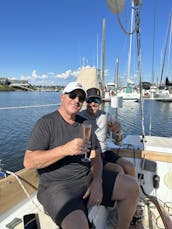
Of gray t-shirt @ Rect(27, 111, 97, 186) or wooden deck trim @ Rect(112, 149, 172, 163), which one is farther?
wooden deck trim @ Rect(112, 149, 172, 163)

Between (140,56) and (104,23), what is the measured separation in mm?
2183

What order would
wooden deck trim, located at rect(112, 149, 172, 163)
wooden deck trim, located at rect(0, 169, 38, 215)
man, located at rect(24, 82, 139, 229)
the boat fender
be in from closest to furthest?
man, located at rect(24, 82, 139, 229), wooden deck trim, located at rect(0, 169, 38, 215), wooden deck trim, located at rect(112, 149, 172, 163), the boat fender

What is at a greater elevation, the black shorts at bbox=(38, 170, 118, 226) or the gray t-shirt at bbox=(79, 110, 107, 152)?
the gray t-shirt at bbox=(79, 110, 107, 152)

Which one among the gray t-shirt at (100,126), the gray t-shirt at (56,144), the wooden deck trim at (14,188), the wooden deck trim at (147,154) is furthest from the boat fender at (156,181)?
the wooden deck trim at (14,188)

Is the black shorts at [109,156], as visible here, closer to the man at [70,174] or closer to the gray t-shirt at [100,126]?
the gray t-shirt at [100,126]

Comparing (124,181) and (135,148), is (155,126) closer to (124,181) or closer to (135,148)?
(135,148)

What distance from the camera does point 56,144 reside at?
5.13 feet

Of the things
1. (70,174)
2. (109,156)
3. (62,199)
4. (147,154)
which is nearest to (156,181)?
(147,154)

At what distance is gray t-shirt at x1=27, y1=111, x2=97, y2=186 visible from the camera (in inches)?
59.8

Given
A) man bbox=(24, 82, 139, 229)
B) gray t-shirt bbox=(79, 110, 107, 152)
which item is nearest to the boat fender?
gray t-shirt bbox=(79, 110, 107, 152)

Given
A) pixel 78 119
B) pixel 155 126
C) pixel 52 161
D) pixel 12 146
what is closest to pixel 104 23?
pixel 78 119

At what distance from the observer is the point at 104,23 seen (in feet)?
14.4

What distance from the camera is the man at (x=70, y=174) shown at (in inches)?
54.3

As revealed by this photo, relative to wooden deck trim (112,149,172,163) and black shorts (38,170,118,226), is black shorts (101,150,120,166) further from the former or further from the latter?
black shorts (38,170,118,226)
